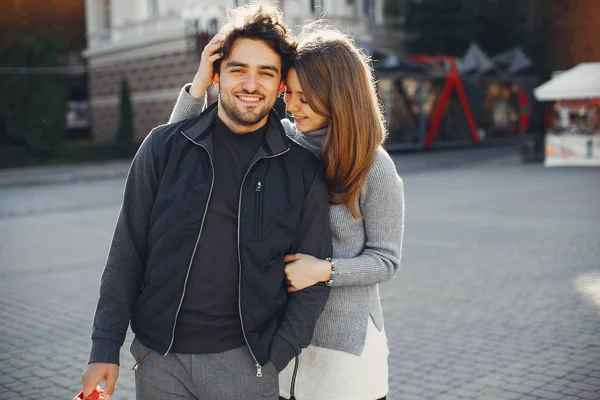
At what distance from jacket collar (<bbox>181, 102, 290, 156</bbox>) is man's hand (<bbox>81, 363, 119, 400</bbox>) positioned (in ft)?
2.39

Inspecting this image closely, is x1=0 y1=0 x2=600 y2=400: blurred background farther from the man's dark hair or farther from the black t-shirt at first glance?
the black t-shirt

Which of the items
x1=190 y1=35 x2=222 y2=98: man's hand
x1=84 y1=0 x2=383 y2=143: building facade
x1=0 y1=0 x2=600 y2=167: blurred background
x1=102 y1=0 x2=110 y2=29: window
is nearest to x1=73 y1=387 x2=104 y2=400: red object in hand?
x1=190 y1=35 x2=222 y2=98: man's hand

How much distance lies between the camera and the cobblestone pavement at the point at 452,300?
479cm

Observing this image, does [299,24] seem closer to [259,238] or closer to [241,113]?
[241,113]

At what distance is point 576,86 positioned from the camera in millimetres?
21422

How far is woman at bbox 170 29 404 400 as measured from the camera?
2.28m

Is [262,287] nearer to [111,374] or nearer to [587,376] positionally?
[111,374]

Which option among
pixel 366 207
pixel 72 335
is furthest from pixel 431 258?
pixel 366 207

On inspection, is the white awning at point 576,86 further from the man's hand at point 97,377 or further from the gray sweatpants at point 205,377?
the man's hand at point 97,377

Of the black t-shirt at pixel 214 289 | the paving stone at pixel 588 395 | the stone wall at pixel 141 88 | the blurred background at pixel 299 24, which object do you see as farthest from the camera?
the stone wall at pixel 141 88

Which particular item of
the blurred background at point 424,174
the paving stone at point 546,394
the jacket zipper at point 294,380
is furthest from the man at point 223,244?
the paving stone at point 546,394

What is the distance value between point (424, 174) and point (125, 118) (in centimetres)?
1488

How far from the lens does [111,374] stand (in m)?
2.23

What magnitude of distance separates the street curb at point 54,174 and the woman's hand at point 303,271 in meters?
20.4
